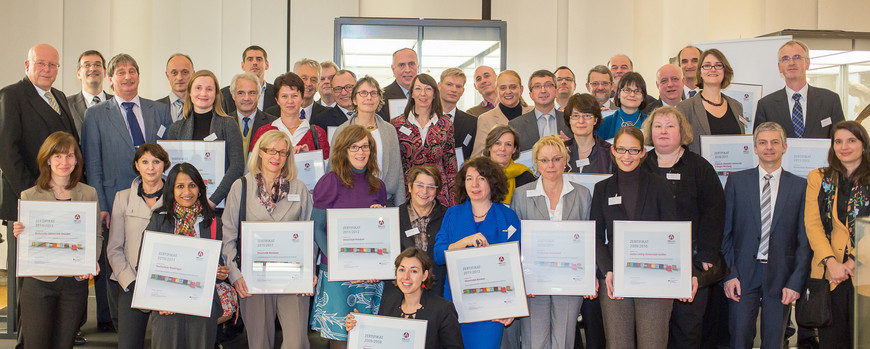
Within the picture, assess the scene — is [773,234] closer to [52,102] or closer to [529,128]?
[529,128]

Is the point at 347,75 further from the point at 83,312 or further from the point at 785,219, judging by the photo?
the point at 785,219

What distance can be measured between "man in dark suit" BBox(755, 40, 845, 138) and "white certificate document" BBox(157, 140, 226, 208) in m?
4.48

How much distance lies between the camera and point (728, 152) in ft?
17.6

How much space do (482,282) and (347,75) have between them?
306 centimetres

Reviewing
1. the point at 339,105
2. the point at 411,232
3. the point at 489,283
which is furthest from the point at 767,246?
the point at 339,105

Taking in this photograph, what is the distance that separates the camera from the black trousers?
4.56 meters

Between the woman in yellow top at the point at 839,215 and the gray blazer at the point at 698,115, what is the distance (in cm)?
100

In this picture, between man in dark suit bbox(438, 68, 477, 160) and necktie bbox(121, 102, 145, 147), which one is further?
man in dark suit bbox(438, 68, 477, 160)

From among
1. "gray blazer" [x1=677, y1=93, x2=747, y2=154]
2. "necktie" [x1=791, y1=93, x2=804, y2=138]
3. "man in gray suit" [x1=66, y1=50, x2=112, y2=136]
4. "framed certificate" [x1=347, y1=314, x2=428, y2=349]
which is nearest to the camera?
"framed certificate" [x1=347, y1=314, x2=428, y2=349]

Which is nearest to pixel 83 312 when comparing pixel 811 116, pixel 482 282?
pixel 482 282

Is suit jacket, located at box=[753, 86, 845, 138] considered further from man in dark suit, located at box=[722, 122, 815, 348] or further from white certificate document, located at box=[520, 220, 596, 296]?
white certificate document, located at box=[520, 220, 596, 296]

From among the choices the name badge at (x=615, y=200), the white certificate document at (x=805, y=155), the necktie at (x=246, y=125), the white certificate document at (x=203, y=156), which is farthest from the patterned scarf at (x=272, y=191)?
the white certificate document at (x=805, y=155)

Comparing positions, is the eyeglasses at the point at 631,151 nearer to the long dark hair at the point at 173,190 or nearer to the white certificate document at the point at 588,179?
the white certificate document at the point at 588,179

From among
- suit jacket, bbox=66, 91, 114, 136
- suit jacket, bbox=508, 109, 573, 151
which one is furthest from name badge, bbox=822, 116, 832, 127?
suit jacket, bbox=66, 91, 114, 136
